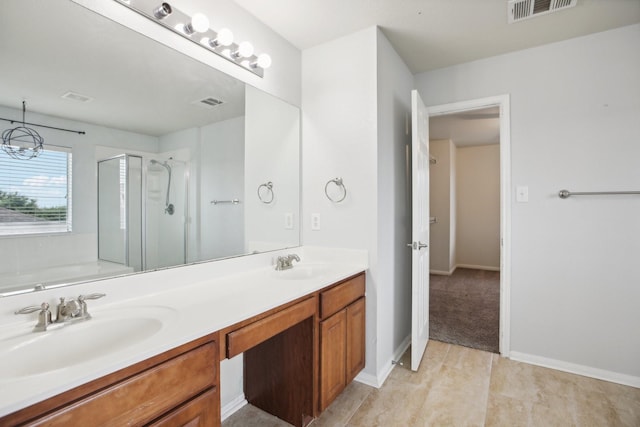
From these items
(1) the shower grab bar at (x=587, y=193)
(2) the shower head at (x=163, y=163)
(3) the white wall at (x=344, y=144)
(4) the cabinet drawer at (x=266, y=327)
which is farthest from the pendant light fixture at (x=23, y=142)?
(1) the shower grab bar at (x=587, y=193)

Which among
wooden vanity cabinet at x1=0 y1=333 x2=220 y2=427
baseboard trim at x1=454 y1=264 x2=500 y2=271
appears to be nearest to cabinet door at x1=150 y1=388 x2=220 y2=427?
wooden vanity cabinet at x1=0 y1=333 x2=220 y2=427

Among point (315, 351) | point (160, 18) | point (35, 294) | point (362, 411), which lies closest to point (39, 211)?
point (35, 294)

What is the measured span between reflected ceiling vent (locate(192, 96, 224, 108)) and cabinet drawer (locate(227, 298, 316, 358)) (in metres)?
1.15

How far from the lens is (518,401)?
1.90 m

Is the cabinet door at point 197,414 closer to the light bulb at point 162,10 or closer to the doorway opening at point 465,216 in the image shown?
the light bulb at point 162,10

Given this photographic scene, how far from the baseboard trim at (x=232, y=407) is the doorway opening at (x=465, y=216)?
2.16 m

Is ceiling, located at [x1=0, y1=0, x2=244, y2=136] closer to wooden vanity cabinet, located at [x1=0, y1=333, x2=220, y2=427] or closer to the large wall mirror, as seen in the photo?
the large wall mirror

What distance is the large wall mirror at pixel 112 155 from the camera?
106 cm

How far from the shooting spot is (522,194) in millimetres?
2375

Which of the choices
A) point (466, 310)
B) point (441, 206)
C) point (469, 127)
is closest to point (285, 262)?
point (466, 310)

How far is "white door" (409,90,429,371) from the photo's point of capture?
2.18 meters

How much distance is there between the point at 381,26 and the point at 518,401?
2462 mm

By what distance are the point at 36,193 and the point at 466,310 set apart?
370cm

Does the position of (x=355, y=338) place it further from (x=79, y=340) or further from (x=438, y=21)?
(x=438, y=21)
